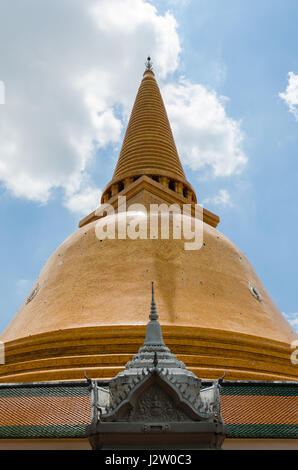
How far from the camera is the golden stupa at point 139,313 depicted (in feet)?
31.7

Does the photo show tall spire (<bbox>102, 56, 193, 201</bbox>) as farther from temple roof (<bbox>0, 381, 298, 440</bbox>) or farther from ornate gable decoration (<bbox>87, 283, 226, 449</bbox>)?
ornate gable decoration (<bbox>87, 283, 226, 449</bbox>)

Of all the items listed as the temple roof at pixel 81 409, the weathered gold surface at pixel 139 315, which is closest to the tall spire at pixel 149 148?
the weathered gold surface at pixel 139 315

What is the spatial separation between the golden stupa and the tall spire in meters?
4.67

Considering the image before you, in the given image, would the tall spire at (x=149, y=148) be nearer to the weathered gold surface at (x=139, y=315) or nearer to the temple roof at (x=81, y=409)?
the weathered gold surface at (x=139, y=315)

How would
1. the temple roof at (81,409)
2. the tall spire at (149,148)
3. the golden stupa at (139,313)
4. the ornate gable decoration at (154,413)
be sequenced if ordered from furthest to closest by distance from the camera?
the tall spire at (149,148) < the golden stupa at (139,313) < the temple roof at (81,409) < the ornate gable decoration at (154,413)

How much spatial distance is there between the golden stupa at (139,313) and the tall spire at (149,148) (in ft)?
15.3

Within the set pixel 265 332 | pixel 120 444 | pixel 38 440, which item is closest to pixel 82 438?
pixel 38 440

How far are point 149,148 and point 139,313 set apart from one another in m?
9.76

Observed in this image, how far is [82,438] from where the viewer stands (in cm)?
688

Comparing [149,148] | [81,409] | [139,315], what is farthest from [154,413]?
[149,148]

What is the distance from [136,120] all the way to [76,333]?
12314 mm

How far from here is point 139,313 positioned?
10.3 m

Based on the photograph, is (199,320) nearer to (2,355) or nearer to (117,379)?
(2,355)

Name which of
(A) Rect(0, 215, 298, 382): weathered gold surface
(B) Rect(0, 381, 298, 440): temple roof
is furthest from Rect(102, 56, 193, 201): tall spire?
(B) Rect(0, 381, 298, 440): temple roof
